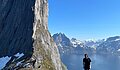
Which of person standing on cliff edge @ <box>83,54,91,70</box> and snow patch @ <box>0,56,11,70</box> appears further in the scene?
snow patch @ <box>0,56,11,70</box>

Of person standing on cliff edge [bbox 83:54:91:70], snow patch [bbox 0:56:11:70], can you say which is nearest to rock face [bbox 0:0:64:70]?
snow patch [bbox 0:56:11:70]

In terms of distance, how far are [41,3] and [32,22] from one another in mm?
30979

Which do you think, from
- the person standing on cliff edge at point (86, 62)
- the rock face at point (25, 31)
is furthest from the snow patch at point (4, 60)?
the person standing on cliff edge at point (86, 62)

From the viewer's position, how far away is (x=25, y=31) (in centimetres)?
16488

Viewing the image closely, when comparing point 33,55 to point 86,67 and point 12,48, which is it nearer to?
point 12,48

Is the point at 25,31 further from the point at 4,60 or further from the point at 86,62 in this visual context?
the point at 86,62

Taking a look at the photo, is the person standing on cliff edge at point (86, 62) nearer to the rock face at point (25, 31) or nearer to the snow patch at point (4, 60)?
the rock face at point (25, 31)

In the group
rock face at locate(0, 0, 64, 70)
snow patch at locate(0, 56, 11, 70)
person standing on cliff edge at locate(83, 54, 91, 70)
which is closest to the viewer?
person standing on cliff edge at locate(83, 54, 91, 70)

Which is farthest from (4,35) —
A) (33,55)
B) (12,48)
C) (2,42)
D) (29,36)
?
(33,55)

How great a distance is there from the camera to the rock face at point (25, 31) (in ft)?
480

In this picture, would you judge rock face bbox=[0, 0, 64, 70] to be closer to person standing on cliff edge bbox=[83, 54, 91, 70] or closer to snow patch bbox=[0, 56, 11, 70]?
snow patch bbox=[0, 56, 11, 70]

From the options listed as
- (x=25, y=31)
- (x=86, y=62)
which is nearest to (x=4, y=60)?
(x=25, y=31)

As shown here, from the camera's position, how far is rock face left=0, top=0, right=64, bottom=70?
5758 inches

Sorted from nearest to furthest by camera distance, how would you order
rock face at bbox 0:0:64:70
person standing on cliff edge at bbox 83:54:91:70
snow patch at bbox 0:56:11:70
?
1. person standing on cliff edge at bbox 83:54:91:70
2. snow patch at bbox 0:56:11:70
3. rock face at bbox 0:0:64:70
